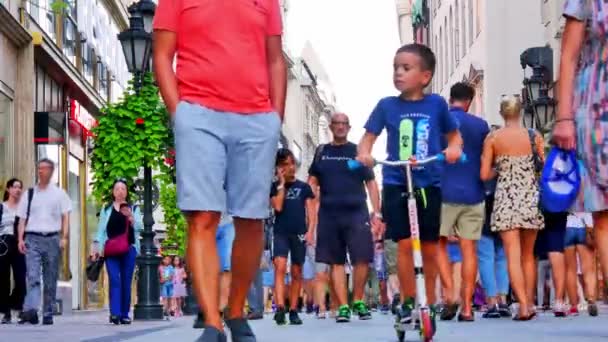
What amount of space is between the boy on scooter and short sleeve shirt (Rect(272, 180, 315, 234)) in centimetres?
569

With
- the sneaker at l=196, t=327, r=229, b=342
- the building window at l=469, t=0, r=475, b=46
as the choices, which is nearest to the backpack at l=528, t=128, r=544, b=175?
the sneaker at l=196, t=327, r=229, b=342

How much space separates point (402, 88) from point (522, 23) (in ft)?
130

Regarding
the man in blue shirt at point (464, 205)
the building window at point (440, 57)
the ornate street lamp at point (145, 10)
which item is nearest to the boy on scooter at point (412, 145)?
the man in blue shirt at point (464, 205)

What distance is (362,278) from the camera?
45.2 feet

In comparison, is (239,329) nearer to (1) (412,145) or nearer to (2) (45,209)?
(1) (412,145)

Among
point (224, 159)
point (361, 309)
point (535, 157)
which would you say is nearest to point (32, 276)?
point (361, 309)

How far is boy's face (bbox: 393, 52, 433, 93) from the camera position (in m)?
9.06

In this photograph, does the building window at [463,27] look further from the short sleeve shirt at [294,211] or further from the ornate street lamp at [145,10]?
the short sleeve shirt at [294,211]

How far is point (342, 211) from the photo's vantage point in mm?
13641

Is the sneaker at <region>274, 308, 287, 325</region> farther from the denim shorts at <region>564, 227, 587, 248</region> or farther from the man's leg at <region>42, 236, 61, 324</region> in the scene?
the denim shorts at <region>564, 227, 587, 248</region>

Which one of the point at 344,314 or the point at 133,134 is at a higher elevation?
the point at 133,134

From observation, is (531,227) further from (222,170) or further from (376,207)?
(222,170)

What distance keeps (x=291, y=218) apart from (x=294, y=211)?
78mm

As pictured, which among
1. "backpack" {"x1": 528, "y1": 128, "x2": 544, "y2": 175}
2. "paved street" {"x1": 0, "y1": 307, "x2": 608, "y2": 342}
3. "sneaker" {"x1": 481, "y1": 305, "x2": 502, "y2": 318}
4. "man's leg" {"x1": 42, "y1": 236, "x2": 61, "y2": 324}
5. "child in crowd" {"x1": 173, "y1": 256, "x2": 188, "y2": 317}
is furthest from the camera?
"child in crowd" {"x1": 173, "y1": 256, "x2": 188, "y2": 317}
